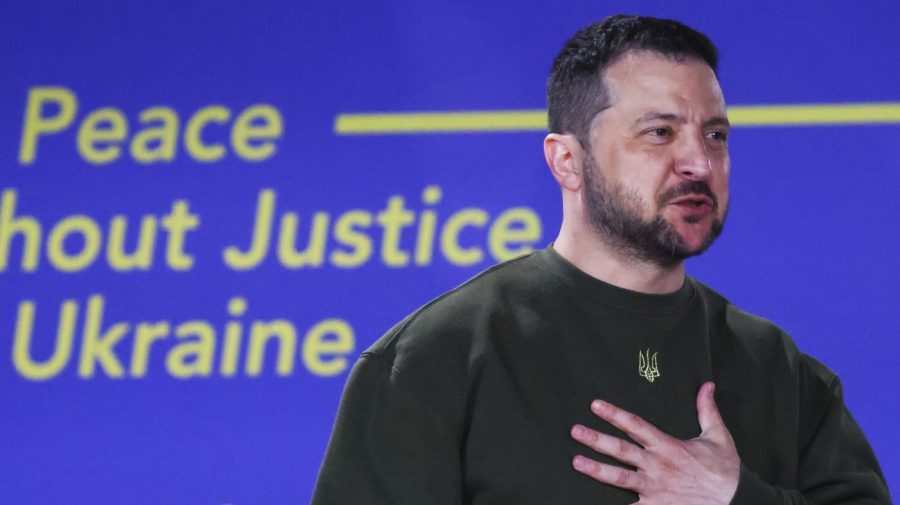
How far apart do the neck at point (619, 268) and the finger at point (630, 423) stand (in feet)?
0.54

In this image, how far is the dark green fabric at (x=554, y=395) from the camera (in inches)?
52.6

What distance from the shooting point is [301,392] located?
260cm

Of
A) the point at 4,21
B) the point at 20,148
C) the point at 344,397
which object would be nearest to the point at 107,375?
the point at 20,148

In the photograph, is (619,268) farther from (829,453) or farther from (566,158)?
(829,453)

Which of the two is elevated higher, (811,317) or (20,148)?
(20,148)

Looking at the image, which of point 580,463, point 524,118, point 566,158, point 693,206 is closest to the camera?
point 580,463

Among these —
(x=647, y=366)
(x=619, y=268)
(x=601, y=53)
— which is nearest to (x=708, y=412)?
(x=647, y=366)

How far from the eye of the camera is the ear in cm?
151

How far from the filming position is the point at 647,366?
4.66 feet

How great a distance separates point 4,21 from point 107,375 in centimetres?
88

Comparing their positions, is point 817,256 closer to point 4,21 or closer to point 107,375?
point 107,375

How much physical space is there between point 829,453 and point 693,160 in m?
0.39

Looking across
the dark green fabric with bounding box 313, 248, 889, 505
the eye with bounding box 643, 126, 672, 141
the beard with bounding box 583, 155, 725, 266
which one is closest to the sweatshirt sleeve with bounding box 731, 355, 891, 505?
the dark green fabric with bounding box 313, 248, 889, 505

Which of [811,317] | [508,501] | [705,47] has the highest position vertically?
[705,47]
